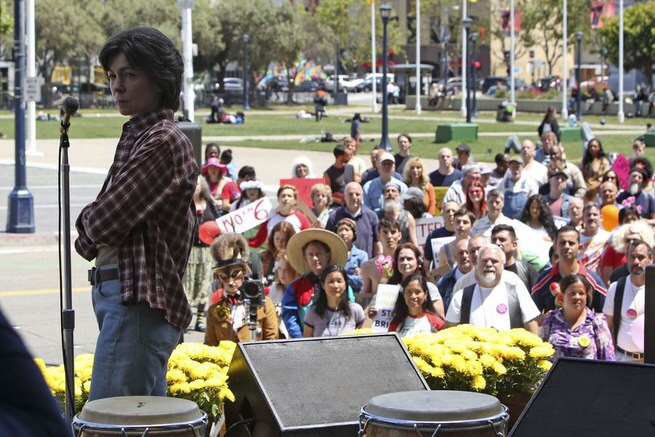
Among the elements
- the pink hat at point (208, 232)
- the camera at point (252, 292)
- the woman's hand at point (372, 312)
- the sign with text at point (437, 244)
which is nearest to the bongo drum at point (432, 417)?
the camera at point (252, 292)

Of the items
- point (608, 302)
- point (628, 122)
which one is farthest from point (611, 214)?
point (628, 122)

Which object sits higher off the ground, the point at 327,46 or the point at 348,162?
the point at 327,46

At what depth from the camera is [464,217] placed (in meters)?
11.8

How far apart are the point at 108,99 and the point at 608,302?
7218 centimetres

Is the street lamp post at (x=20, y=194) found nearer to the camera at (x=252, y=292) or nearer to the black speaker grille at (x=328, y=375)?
the camera at (x=252, y=292)

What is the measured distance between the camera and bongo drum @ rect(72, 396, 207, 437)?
438 centimetres

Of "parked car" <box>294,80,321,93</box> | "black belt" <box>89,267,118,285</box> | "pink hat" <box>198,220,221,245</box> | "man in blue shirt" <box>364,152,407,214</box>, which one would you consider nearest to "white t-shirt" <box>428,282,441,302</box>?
"pink hat" <box>198,220,221,245</box>

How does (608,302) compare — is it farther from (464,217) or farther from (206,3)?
(206,3)

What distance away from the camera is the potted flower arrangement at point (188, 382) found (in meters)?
6.16

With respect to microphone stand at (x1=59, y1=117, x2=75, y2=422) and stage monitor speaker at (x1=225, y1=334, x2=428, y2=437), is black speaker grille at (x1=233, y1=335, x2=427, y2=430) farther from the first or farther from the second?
microphone stand at (x1=59, y1=117, x2=75, y2=422)

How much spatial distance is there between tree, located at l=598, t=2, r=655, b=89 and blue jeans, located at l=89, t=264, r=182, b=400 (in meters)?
79.4

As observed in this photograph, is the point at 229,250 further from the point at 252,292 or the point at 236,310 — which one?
the point at 252,292

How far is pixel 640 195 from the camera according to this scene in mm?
15164

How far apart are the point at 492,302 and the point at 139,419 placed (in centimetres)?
509
